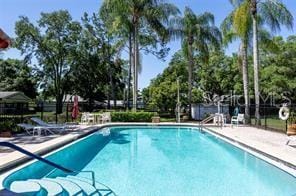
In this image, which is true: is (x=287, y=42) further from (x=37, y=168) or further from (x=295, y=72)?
(x=37, y=168)

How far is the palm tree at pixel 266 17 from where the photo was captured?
68.7 ft

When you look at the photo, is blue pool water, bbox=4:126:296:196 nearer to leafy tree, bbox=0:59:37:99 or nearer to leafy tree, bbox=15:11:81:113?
leafy tree, bbox=15:11:81:113

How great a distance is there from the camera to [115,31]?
2848 cm

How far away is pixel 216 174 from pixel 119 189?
9.04ft

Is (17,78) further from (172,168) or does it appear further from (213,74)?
(172,168)

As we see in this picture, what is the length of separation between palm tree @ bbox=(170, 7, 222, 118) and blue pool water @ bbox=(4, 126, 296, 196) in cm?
1445

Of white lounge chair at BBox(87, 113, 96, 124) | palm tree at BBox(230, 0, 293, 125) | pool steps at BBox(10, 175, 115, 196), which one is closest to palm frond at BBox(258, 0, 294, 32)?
palm tree at BBox(230, 0, 293, 125)

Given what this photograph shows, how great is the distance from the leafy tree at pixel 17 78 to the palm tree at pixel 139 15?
1943cm

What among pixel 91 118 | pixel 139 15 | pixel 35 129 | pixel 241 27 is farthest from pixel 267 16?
pixel 35 129

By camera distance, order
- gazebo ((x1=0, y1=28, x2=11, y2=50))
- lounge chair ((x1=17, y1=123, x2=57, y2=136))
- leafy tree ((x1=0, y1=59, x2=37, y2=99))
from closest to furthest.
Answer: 1. gazebo ((x1=0, y1=28, x2=11, y2=50))
2. lounge chair ((x1=17, y1=123, x2=57, y2=136))
3. leafy tree ((x1=0, y1=59, x2=37, y2=99))

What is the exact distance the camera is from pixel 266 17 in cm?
2144

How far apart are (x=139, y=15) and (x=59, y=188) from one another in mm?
22190

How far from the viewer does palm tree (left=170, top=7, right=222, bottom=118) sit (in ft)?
94.2

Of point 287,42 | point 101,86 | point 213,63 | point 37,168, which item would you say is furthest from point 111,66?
point 37,168
